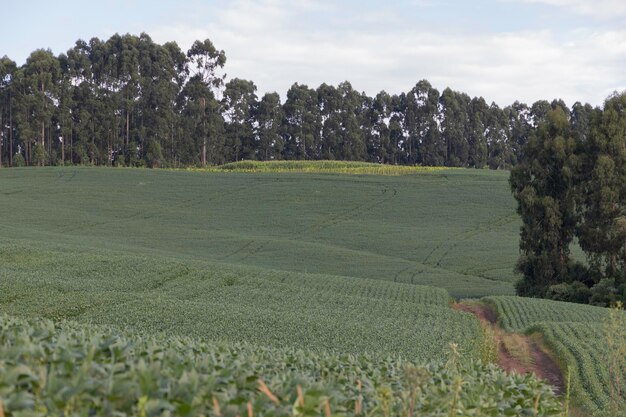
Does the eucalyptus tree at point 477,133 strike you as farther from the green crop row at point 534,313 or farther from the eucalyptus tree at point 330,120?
the green crop row at point 534,313

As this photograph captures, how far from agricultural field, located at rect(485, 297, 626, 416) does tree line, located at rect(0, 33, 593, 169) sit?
307 ft

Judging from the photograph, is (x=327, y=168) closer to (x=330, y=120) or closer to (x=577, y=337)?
(x=330, y=120)

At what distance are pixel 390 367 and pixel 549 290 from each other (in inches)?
1529

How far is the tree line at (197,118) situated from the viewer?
410 feet

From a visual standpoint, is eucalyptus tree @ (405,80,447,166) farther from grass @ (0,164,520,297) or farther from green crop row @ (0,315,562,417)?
green crop row @ (0,315,562,417)

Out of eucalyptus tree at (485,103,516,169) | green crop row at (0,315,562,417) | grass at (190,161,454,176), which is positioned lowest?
grass at (190,161,454,176)

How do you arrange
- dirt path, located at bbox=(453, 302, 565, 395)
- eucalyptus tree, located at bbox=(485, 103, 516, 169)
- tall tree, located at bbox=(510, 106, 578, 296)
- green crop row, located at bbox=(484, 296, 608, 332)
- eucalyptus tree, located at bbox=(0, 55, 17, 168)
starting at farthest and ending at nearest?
1. eucalyptus tree, located at bbox=(485, 103, 516, 169)
2. eucalyptus tree, located at bbox=(0, 55, 17, 168)
3. tall tree, located at bbox=(510, 106, 578, 296)
4. green crop row, located at bbox=(484, 296, 608, 332)
5. dirt path, located at bbox=(453, 302, 565, 395)

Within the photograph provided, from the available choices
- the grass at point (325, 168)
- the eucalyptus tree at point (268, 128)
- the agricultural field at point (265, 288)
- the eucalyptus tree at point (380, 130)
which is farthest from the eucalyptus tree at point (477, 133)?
the agricultural field at point (265, 288)

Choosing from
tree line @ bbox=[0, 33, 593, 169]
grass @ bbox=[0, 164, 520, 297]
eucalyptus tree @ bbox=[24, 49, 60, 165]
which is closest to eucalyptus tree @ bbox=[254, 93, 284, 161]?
tree line @ bbox=[0, 33, 593, 169]

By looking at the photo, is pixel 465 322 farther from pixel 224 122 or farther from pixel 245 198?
pixel 224 122

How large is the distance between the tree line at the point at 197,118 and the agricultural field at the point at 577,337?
9364cm

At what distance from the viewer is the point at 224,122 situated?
465 feet

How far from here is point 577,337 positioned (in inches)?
1030

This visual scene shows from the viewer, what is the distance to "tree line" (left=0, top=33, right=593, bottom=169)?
12494 cm
